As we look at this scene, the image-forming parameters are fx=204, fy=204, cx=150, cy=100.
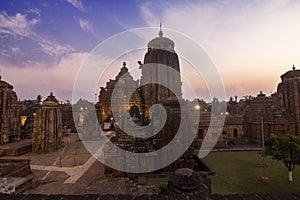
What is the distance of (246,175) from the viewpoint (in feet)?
48.5

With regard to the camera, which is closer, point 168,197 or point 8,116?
point 168,197

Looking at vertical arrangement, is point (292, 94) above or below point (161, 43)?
below

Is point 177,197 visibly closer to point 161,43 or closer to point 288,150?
point 288,150

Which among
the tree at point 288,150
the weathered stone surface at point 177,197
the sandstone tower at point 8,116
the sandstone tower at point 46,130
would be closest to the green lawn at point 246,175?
the tree at point 288,150

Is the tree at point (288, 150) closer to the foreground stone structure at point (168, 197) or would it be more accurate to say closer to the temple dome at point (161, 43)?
the foreground stone structure at point (168, 197)

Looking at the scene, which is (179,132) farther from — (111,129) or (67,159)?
(111,129)

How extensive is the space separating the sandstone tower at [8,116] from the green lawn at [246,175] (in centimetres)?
2380

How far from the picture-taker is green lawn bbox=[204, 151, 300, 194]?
1222cm

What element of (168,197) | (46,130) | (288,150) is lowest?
(288,150)

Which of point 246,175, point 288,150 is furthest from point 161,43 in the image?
point 288,150

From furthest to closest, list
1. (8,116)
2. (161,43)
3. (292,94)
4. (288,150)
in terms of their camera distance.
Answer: (161,43) < (292,94) < (8,116) < (288,150)

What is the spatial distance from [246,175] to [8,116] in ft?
89.6

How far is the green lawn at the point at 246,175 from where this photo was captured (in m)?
12.2

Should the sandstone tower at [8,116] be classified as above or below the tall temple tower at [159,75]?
below
